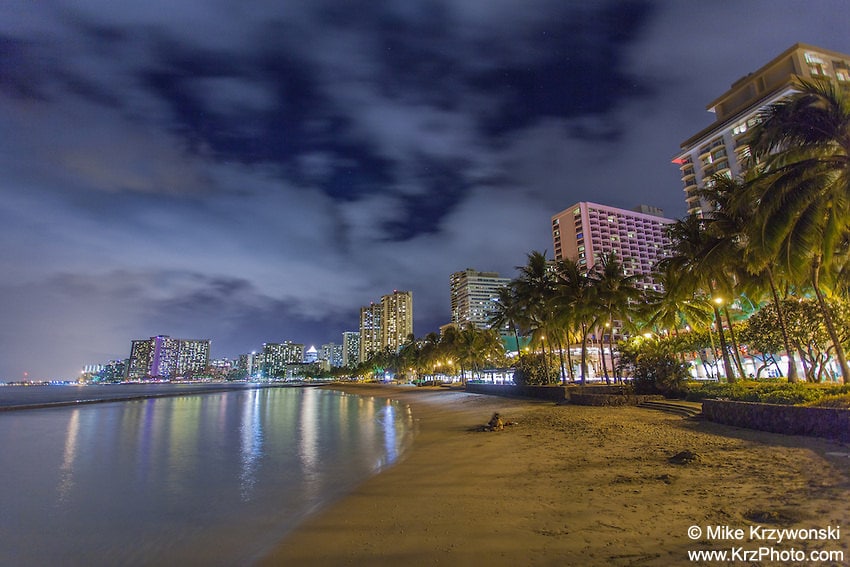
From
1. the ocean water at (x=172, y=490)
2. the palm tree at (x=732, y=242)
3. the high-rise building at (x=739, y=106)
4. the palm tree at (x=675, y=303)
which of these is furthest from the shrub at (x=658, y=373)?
the high-rise building at (x=739, y=106)

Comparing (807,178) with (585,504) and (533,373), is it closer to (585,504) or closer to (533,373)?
(585,504)

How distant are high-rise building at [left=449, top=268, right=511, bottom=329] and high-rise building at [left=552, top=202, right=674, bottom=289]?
50.9 metres

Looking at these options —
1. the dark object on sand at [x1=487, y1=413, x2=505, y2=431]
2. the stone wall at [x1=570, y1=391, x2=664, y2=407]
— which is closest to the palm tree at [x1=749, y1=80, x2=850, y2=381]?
the dark object on sand at [x1=487, y1=413, x2=505, y2=431]

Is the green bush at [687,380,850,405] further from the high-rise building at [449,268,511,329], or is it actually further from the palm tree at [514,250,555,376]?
the high-rise building at [449,268,511,329]

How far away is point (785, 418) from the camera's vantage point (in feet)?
38.5

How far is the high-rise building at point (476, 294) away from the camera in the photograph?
17902cm

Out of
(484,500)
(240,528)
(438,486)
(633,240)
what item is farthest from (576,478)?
(633,240)

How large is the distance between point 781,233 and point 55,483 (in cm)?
2398

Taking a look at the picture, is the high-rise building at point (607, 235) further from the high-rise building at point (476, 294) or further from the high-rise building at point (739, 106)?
the high-rise building at point (476, 294)

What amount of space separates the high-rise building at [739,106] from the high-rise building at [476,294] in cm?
9996

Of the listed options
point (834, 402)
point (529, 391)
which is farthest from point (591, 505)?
point (529, 391)

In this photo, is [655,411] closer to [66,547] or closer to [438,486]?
[438,486]

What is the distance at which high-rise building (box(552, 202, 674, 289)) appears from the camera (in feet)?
409

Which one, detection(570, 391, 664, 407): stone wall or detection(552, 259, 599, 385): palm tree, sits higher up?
detection(552, 259, 599, 385): palm tree
